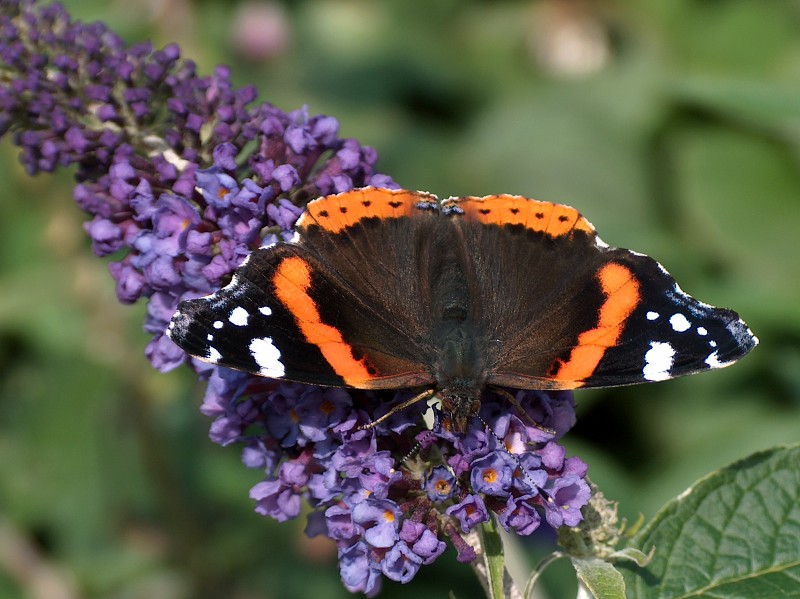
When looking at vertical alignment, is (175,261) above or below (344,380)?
above

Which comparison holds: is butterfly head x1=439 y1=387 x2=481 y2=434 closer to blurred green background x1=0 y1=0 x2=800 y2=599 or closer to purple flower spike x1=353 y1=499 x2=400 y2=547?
purple flower spike x1=353 y1=499 x2=400 y2=547

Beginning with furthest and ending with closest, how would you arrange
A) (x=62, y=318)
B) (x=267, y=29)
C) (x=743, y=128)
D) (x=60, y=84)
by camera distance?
1. (x=267, y=29)
2. (x=743, y=128)
3. (x=62, y=318)
4. (x=60, y=84)

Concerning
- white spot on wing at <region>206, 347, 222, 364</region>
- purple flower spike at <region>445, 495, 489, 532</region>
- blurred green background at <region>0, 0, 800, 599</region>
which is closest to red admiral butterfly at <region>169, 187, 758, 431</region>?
white spot on wing at <region>206, 347, 222, 364</region>

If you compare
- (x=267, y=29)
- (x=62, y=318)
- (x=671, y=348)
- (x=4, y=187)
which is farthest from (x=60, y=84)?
(x=267, y=29)

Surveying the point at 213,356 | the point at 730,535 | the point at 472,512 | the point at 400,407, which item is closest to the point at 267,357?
the point at 213,356

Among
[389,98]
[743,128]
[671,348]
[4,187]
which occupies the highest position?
[389,98]

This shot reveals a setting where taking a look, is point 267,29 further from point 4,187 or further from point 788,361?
point 788,361
